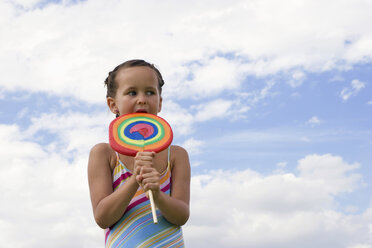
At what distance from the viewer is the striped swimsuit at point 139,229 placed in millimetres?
3273

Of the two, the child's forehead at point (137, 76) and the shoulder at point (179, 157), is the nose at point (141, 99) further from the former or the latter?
the shoulder at point (179, 157)

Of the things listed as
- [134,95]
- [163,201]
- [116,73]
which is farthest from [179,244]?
[116,73]

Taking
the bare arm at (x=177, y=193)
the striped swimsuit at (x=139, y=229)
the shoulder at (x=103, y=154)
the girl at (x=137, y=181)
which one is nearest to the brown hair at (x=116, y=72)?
the girl at (x=137, y=181)

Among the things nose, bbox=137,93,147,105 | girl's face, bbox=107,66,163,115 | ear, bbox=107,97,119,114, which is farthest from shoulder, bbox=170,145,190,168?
ear, bbox=107,97,119,114

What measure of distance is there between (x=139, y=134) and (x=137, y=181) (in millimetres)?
492

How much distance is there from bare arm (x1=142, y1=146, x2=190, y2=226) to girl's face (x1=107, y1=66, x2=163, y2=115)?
0.41 metres

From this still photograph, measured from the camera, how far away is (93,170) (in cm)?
344

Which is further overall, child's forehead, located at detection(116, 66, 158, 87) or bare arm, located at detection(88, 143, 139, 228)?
child's forehead, located at detection(116, 66, 158, 87)

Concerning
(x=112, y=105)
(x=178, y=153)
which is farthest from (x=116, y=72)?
(x=178, y=153)

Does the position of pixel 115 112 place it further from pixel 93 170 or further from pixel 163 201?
pixel 163 201

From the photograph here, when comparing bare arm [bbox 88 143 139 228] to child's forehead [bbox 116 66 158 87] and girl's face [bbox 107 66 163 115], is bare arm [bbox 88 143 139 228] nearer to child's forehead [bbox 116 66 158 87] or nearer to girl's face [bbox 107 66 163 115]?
girl's face [bbox 107 66 163 115]

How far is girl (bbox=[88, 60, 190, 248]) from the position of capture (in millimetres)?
3182

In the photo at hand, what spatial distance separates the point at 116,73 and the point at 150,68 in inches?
11.0

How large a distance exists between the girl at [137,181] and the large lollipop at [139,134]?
0.09m
